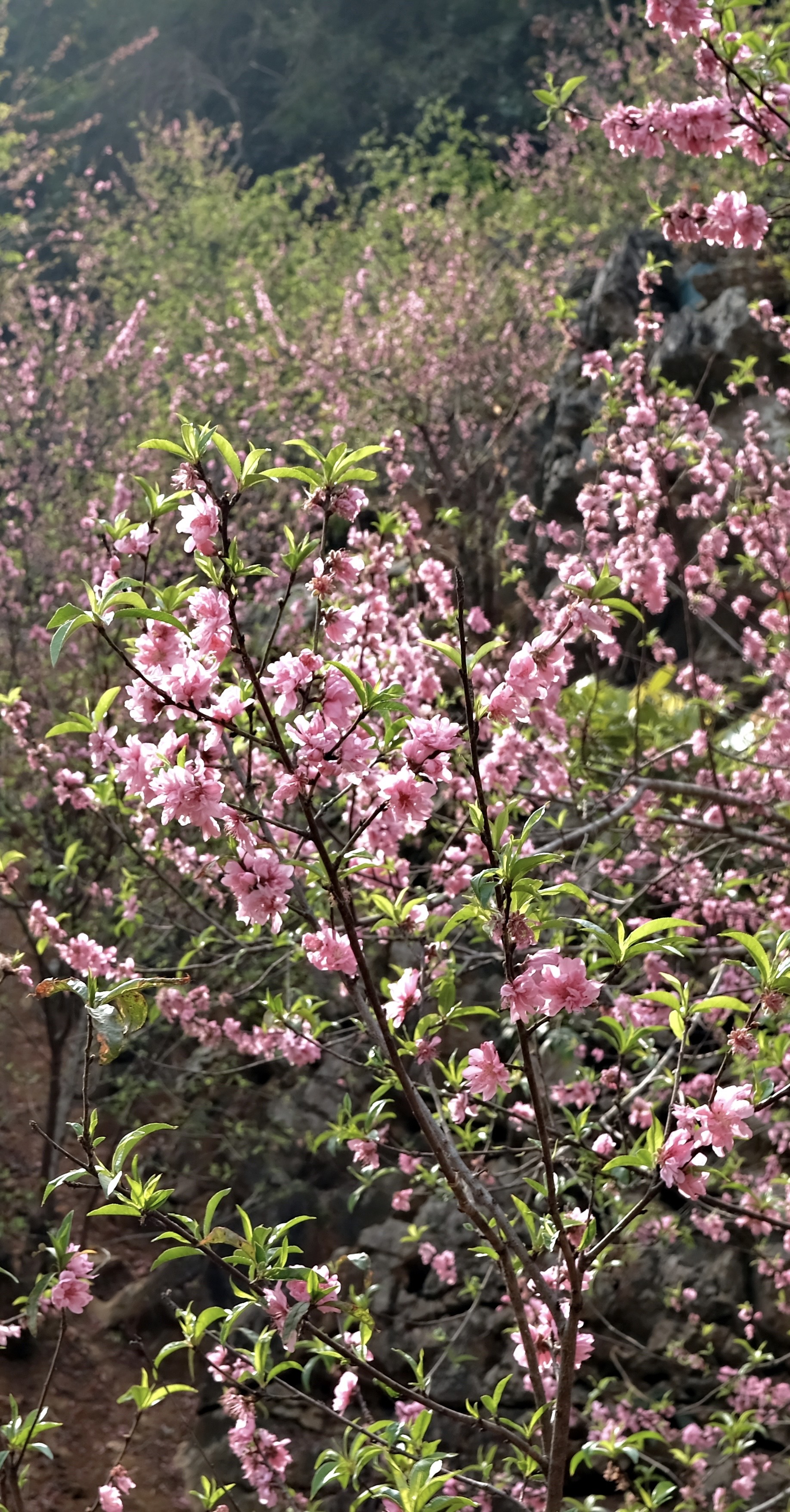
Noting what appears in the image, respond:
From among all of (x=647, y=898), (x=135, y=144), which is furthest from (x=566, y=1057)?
(x=135, y=144)

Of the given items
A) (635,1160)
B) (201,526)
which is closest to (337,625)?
(201,526)

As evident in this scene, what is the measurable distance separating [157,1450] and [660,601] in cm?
617

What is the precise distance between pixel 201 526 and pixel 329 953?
911 mm

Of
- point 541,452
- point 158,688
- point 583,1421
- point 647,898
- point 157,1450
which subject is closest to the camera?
point 158,688

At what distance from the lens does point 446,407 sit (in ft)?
33.1

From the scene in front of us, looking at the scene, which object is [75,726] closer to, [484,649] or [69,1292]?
[484,649]

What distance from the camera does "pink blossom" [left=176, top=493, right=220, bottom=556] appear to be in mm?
1702

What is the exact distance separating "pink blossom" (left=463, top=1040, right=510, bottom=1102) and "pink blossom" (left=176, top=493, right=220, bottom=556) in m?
0.94

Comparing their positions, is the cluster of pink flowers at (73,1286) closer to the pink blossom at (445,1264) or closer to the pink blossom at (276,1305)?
the pink blossom at (276,1305)

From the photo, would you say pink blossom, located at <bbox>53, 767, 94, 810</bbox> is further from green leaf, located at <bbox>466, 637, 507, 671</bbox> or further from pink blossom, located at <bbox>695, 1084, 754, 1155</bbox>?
pink blossom, located at <bbox>695, 1084, 754, 1155</bbox>

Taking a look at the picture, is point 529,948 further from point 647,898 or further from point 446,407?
point 446,407

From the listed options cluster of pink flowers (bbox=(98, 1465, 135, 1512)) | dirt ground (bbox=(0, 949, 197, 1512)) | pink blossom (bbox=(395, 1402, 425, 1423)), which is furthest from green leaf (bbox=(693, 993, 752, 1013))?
dirt ground (bbox=(0, 949, 197, 1512))

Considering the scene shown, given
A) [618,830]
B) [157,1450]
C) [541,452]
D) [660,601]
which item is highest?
[541,452]

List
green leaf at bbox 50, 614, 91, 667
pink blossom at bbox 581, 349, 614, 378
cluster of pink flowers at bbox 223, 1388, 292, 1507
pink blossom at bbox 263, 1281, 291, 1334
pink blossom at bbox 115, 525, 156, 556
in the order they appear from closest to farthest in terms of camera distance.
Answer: green leaf at bbox 50, 614, 91, 667
pink blossom at bbox 263, 1281, 291, 1334
pink blossom at bbox 115, 525, 156, 556
cluster of pink flowers at bbox 223, 1388, 292, 1507
pink blossom at bbox 581, 349, 614, 378
